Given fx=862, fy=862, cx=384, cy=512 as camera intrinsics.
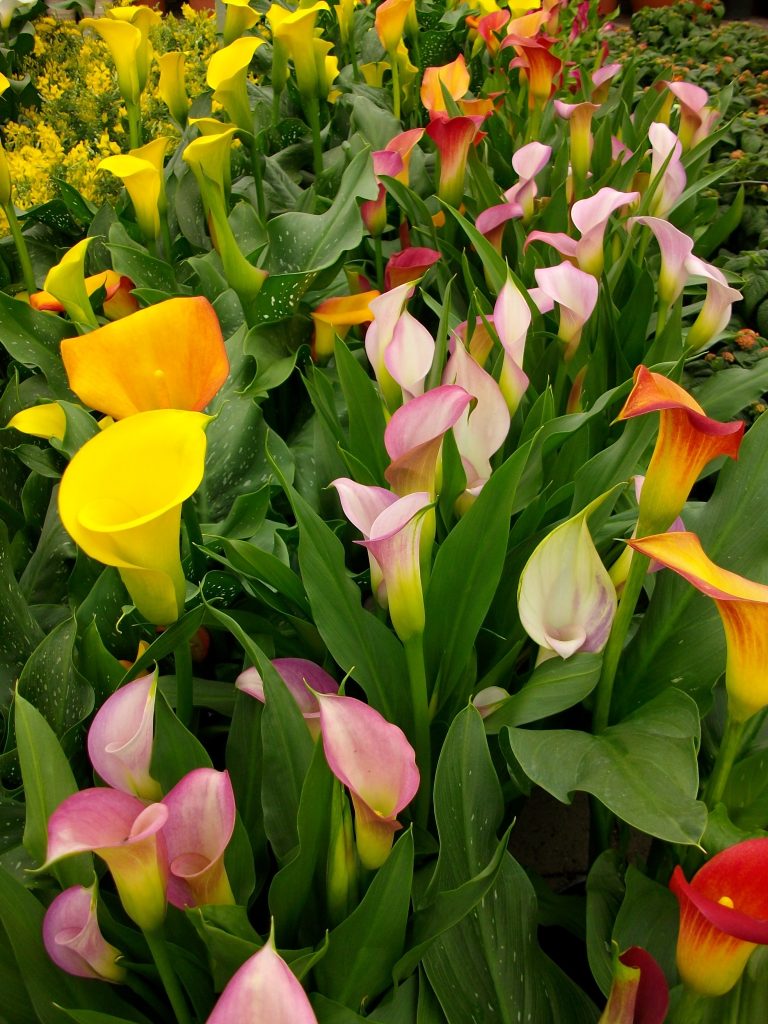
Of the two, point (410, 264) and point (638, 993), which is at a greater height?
point (410, 264)

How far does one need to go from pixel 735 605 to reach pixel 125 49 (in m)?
1.12

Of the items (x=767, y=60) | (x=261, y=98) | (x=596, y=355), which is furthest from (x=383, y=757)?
(x=767, y=60)

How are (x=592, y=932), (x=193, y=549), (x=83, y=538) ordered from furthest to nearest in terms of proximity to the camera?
(x=193, y=549), (x=592, y=932), (x=83, y=538)

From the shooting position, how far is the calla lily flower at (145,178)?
0.87 metres

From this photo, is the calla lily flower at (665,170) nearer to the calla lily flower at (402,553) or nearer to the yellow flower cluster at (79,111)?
the calla lily flower at (402,553)

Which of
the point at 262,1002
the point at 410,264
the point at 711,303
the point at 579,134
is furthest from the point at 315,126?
the point at 262,1002

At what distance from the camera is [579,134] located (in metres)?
1.18

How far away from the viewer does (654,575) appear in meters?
0.72

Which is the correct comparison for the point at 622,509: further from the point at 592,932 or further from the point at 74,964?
the point at 74,964

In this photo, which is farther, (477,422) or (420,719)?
(477,422)

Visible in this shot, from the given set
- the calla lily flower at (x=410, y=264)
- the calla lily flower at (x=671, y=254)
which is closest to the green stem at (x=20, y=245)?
the calla lily flower at (x=410, y=264)

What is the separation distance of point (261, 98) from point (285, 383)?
880mm

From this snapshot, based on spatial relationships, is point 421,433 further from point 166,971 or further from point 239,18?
point 239,18

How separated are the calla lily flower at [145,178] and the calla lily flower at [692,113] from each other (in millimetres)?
681
